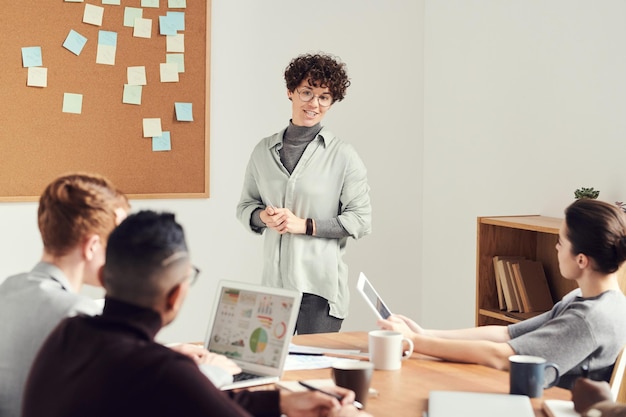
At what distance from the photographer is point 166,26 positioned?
4312 millimetres

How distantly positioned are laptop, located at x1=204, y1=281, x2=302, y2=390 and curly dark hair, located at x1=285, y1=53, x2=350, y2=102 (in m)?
1.37

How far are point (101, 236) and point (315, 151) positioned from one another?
5.29ft

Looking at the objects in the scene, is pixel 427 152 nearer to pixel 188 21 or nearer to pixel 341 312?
pixel 188 21

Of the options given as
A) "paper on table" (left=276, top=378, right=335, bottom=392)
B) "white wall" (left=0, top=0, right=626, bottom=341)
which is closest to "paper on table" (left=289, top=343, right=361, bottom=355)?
"paper on table" (left=276, top=378, right=335, bottom=392)

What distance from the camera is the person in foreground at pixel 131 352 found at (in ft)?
3.97

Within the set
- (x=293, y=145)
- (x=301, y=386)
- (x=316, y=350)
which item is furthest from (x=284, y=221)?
(x=301, y=386)

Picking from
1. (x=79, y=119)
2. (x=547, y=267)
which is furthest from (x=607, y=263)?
(x=79, y=119)

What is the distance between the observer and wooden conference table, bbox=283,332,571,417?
196 centimetres

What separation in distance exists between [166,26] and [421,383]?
274 cm

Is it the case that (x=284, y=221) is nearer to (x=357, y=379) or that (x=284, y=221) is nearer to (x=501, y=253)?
(x=501, y=253)

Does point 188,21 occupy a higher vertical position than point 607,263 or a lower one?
higher

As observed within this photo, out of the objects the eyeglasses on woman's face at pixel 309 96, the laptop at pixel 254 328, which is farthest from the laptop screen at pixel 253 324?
the eyeglasses on woman's face at pixel 309 96

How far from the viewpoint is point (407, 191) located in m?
5.04

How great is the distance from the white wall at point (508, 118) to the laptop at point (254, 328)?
2083mm
